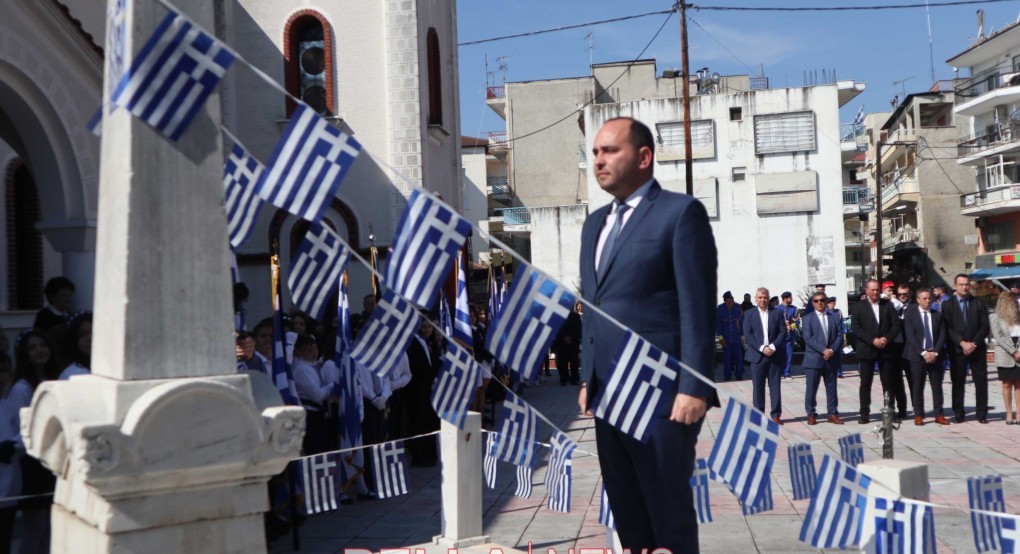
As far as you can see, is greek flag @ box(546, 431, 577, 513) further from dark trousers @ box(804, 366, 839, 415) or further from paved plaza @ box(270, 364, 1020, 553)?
dark trousers @ box(804, 366, 839, 415)

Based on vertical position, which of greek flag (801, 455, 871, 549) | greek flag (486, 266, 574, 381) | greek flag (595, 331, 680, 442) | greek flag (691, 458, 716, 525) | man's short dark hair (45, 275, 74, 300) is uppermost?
man's short dark hair (45, 275, 74, 300)

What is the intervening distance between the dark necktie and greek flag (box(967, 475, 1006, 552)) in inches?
86.1

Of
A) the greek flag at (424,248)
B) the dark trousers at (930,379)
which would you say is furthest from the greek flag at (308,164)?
the dark trousers at (930,379)

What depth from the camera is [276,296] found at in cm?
933

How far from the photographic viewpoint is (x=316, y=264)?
681cm

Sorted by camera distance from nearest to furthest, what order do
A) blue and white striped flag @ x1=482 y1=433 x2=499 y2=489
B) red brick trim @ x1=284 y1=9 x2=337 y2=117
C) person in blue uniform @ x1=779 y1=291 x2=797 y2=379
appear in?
blue and white striped flag @ x1=482 y1=433 x2=499 y2=489 < red brick trim @ x1=284 y1=9 x2=337 y2=117 < person in blue uniform @ x1=779 y1=291 x2=797 y2=379

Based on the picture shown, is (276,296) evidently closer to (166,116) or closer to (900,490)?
(166,116)

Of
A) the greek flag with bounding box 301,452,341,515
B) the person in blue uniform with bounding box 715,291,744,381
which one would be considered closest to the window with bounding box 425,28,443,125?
the person in blue uniform with bounding box 715,291,744,381

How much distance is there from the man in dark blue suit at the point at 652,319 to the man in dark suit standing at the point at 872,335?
38.0ft

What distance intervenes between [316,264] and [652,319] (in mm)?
2830

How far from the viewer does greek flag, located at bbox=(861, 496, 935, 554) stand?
482 cm

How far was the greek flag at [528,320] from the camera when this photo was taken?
189 inches

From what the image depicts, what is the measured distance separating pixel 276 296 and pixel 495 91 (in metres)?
55.4

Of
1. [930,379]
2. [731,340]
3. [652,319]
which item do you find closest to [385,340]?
[652,319]
